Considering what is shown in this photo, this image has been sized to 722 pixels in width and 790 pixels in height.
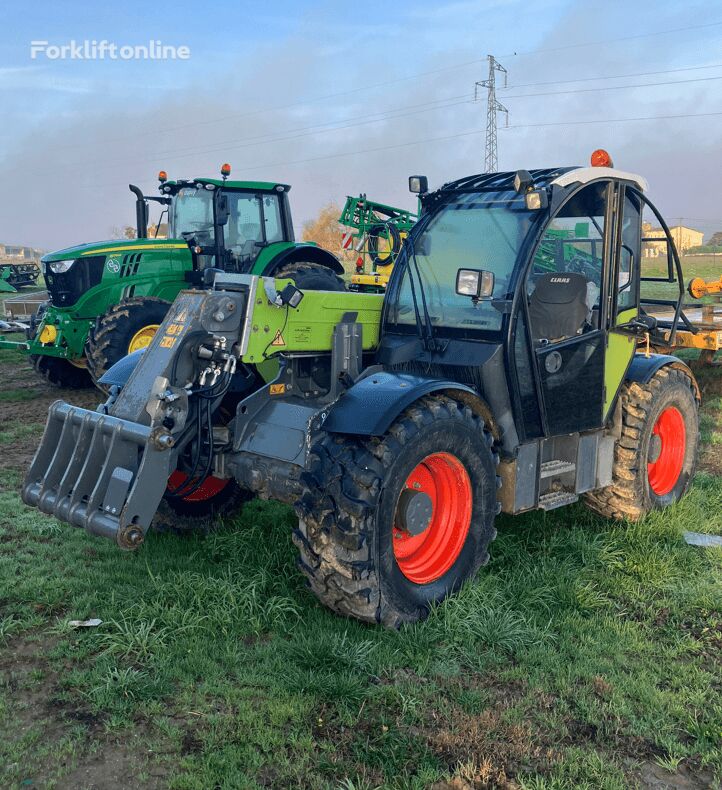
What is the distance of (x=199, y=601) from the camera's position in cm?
415

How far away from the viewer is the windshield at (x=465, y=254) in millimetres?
4625

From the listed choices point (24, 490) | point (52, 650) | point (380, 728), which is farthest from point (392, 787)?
point (24, 490)

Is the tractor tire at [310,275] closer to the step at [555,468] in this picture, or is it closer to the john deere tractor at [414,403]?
the john deere tractor at [414,403]

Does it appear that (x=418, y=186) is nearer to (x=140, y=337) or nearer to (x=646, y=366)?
(x=646, y=366)

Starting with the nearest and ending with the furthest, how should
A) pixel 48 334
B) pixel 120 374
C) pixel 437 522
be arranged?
pixel 437 522, pixel 120 374, pixel 48 334

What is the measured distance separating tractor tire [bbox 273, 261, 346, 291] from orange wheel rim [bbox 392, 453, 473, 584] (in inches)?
261

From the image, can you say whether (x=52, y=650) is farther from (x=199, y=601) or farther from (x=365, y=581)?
(x=365, y=581)

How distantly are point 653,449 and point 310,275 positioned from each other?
6.15 m

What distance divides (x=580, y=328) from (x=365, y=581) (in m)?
2.22

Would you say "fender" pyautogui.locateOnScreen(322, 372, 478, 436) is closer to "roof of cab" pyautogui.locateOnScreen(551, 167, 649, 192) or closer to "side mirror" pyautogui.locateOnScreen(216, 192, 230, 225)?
"roof of cab" pyautogui.locateOnScreen(551, 167, 649, 192)

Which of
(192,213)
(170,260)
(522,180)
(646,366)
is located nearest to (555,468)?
(646,366)

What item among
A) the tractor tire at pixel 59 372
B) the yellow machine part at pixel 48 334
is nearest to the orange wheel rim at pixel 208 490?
the yellow machine part at pixel 48 334

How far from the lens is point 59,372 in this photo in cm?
1108

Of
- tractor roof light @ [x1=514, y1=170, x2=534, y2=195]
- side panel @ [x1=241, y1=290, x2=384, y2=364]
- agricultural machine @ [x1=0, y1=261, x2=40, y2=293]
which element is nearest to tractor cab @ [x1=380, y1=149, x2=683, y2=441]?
tractor roof light @ [x1=514, y1=170, x2=534, y2=195]
